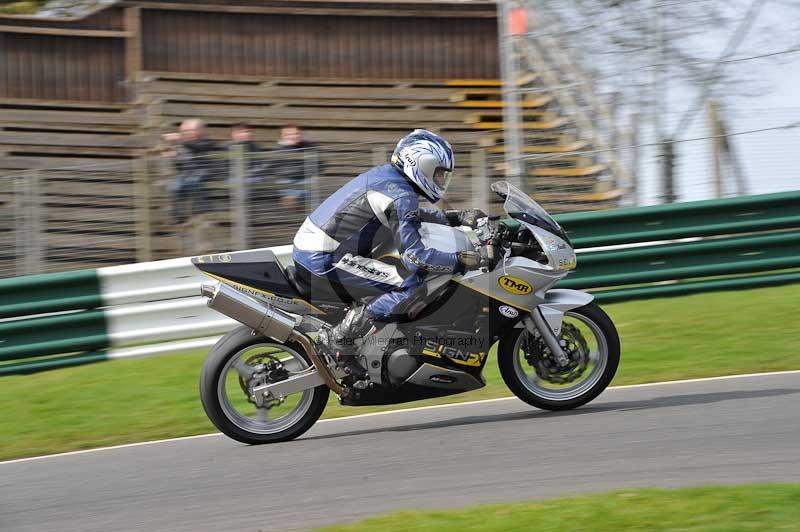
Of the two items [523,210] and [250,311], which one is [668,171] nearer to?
[523,210]

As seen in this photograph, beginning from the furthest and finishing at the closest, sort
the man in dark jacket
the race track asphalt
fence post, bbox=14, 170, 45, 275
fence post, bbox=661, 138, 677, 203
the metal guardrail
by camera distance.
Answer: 1. fence post, bbox=14, 170, 45, 275
2. the man in dark jacket
3. fence post, bbox=661, 138, 677, 203
4. the metal guardrail
5. the race track asphalt

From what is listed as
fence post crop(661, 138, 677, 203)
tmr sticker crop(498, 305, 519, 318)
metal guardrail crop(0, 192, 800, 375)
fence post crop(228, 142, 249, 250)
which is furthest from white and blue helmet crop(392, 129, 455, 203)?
fence post crop(661, 138, 677, 203)

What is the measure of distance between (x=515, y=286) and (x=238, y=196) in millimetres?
5023

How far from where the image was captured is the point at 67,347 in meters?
10.0

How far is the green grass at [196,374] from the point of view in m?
7.89

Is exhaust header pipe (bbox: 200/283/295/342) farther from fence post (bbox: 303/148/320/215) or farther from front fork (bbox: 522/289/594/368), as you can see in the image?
fence post (bbox: 303/148/320/215)

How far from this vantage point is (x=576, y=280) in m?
10.7

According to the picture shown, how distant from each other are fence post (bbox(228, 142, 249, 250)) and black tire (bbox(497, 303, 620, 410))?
4.88 metres

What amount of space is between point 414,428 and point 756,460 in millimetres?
2181

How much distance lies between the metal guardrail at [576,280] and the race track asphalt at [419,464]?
9.75ft

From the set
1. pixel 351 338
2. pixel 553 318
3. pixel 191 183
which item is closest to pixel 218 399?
pixel 351 338

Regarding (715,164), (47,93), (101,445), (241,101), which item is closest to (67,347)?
(101,445)

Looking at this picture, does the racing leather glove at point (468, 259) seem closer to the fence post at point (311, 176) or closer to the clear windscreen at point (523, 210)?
the clear windscreen at point (523, 210)

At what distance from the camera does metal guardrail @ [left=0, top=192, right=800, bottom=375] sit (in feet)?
33.0
